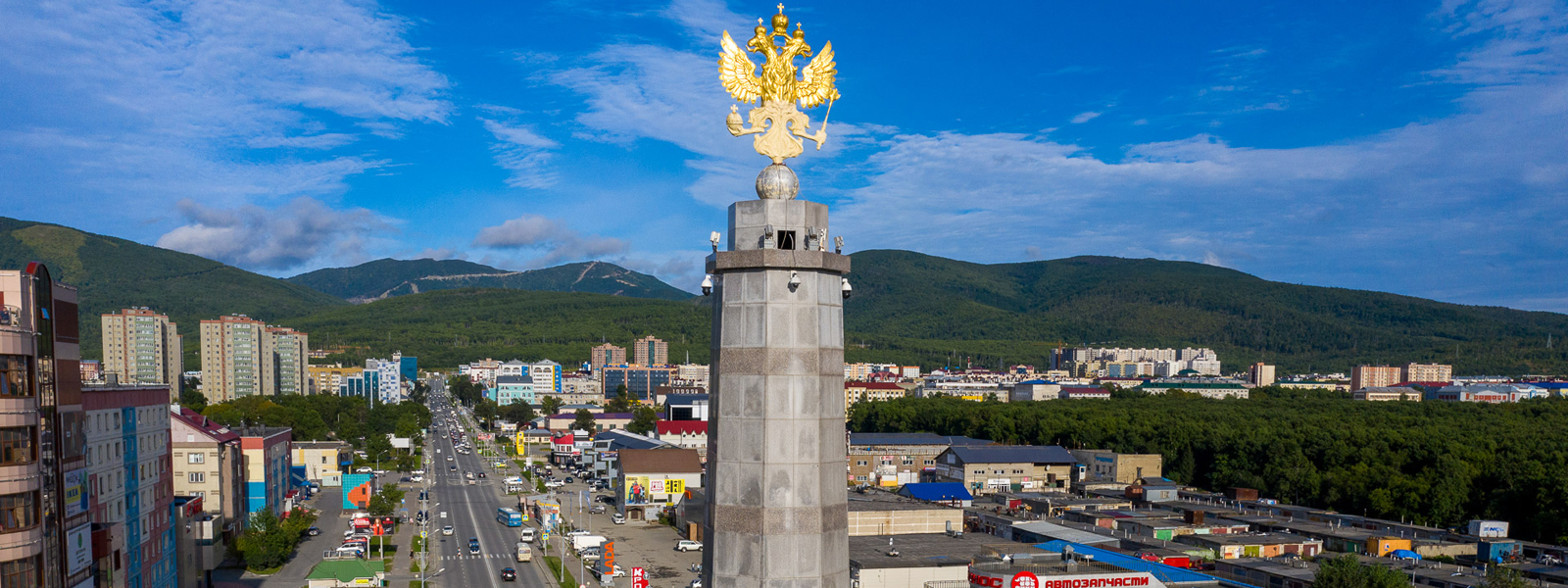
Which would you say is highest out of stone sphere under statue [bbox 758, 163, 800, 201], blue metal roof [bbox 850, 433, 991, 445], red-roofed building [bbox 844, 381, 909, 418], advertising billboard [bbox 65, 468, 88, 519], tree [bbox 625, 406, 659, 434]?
stone sphere under statue [bbox 758, 163, 800, 201]

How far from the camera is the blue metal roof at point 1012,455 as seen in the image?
291 ft

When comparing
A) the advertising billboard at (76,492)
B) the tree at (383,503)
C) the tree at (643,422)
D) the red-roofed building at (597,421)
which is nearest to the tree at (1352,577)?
the advertising billboard at (76,492)

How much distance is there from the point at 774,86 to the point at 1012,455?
82074 millimetres

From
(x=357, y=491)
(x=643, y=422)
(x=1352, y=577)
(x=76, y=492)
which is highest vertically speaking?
(x=76, y=492)

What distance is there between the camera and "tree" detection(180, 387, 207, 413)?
11694 centimetres

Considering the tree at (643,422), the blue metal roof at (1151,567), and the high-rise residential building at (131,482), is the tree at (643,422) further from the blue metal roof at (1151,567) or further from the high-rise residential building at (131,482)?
the high-rise residential building at (131,482)

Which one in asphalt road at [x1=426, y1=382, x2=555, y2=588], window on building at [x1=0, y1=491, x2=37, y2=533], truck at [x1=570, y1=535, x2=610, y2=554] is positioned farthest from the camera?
truck at [x1=570, y1=535, x2=610, y2=554]

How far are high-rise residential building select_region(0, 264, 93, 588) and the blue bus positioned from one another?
43026mm

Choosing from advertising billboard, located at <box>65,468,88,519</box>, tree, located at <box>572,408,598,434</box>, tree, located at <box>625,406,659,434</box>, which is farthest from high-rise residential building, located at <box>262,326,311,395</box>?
advertising billboard, located at <box>65,468,88,519</box>

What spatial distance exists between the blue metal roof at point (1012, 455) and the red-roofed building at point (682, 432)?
33087mm

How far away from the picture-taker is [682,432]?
4481 inches

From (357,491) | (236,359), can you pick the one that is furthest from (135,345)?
(357,491)

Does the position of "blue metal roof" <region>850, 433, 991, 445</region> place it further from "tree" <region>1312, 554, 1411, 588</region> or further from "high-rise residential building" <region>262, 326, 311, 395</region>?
"high-rise residential building" <region>262, 326, 311, 395</region>

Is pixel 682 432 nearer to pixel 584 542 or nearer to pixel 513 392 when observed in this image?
pixel 584 542
